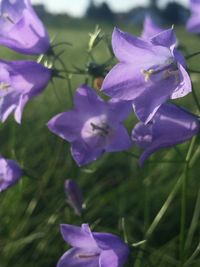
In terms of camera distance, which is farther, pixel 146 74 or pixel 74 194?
pixel 74 194

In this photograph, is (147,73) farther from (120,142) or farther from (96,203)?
(96,203)

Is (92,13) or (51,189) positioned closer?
(51,189)

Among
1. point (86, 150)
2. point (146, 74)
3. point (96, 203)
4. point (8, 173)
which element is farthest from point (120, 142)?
point (96, 203)

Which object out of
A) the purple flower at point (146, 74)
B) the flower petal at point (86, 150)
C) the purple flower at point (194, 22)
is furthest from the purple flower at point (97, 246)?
the purple flower at point (194, 22)

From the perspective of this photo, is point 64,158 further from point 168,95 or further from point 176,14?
point 176,14

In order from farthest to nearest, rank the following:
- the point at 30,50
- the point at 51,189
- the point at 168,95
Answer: the point at 51,189 → the point at 30,50 → the point at 168,95

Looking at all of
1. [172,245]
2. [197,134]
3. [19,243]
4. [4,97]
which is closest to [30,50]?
[4,97]

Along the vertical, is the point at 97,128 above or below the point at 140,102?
below
